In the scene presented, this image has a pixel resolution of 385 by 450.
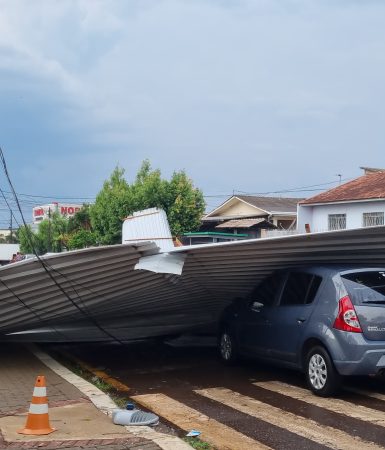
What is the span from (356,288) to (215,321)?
5.46 meters

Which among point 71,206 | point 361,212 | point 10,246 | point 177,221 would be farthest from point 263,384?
point 71,206

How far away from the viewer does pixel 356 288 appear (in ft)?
26.8

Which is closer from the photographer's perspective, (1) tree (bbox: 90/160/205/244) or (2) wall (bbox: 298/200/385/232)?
(2) wall (bbox: 298/200/385/232)

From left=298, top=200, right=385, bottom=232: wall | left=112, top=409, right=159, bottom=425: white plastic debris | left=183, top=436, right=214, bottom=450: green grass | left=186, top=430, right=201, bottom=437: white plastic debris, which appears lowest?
left=183, top=436, right=214, bottom=450: green grass

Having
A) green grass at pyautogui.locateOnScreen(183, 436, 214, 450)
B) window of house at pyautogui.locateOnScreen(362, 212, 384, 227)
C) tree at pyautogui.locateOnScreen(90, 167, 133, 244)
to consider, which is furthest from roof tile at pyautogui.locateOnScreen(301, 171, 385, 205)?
green grass at pyautogui.locateOnScreen(183, 436, 214, 450)

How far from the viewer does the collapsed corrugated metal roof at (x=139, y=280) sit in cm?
910

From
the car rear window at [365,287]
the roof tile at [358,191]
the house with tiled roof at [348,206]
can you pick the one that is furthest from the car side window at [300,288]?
the roof tile at [358,191]

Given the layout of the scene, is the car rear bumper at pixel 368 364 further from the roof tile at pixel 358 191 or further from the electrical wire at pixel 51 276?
the roof tile at pixel 358 191

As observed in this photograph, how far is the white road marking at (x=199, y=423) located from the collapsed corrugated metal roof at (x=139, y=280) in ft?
5.55

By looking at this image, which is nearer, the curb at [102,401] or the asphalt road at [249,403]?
the curb at [102,401]

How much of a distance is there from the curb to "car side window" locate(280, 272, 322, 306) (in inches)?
105

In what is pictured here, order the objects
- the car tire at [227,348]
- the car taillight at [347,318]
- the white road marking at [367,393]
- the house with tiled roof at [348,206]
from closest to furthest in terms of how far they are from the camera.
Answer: the car taillight at [347,318]
the white road marking at [367,393]
the car tire at [227,348]
the house with tiled roof at [348,206]

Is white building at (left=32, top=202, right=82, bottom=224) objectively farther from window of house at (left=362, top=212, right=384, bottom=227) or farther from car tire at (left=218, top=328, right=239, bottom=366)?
car tire at (left=218, top=328, right=239, bottom=366)

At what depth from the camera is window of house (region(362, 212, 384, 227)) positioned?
31.9 metres
